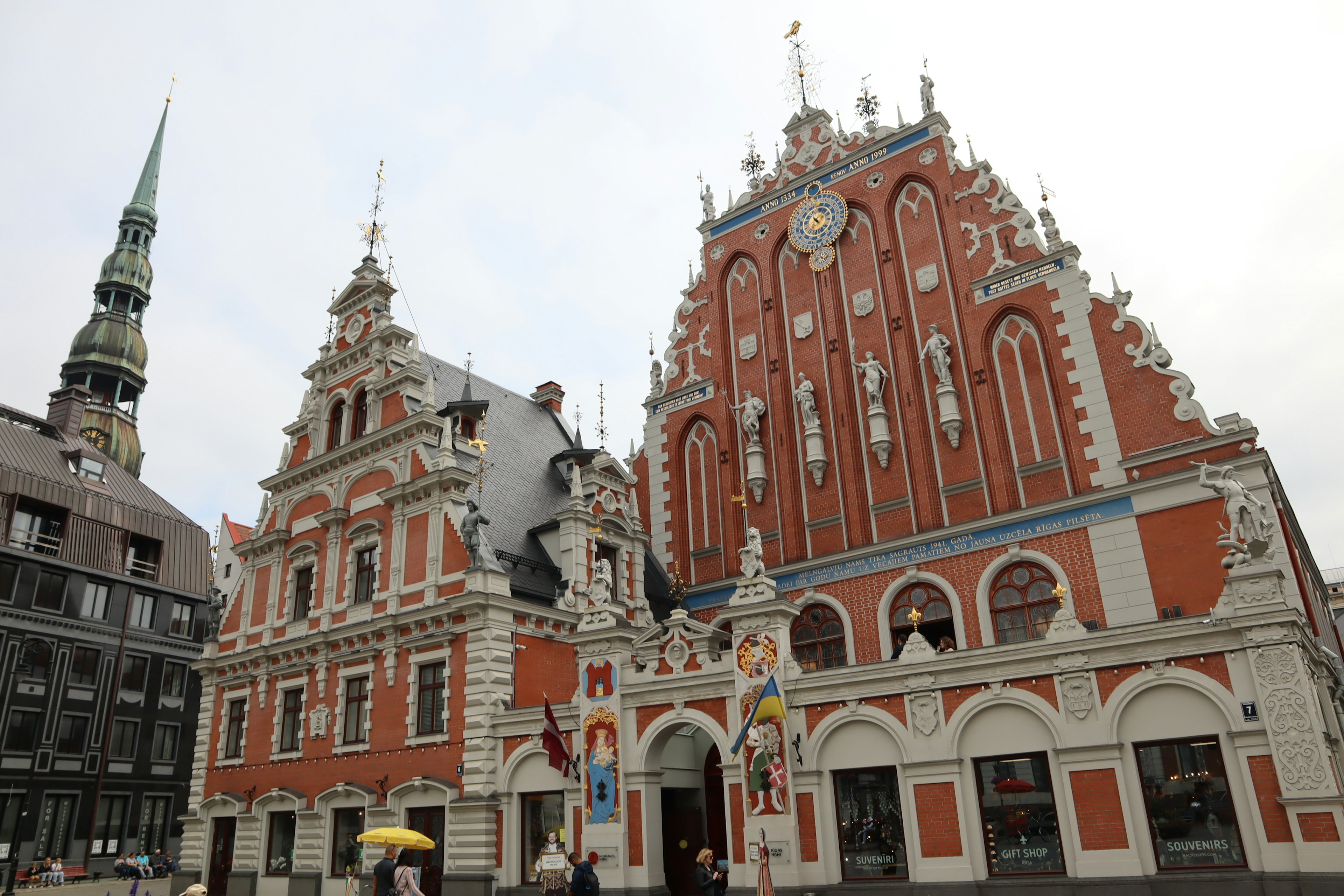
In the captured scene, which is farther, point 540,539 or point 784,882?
point 540,539

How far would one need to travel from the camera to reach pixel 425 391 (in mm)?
26719

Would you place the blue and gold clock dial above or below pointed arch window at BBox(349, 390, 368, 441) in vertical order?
above

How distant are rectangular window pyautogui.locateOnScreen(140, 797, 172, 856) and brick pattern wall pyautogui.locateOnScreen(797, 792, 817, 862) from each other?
116 ft

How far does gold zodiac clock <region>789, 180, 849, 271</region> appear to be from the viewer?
26.8m

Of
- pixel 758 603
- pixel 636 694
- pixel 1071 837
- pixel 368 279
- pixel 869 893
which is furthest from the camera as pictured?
pixel 368 279

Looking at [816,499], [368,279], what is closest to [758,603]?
[816,499]

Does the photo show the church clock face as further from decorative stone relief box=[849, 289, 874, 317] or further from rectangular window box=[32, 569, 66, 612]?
decorative stone relief box=[849, 289, 874, 317]

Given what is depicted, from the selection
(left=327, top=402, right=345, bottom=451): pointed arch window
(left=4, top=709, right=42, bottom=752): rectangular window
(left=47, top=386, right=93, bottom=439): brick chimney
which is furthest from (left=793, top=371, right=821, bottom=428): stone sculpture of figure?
(left=47, top=386, right=93, bottom=439): brick chimney

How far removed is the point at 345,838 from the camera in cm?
2406

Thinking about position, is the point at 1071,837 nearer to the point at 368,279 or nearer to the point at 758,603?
the point at 758,603

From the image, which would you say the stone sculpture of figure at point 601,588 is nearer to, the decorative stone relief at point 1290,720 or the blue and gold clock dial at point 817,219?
the blue and gold clock dial at point 817,219

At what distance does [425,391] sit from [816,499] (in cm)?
1168

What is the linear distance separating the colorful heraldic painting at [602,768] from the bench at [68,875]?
84.3ft

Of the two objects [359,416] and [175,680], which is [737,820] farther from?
[175,680]
